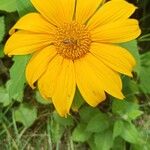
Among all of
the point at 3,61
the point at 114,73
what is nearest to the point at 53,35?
the point at 114,73

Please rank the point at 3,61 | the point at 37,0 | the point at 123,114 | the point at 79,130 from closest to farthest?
1. the point at 37,0
2. the point at 123,114
3. the point at 79,130
4. the point at 3,61

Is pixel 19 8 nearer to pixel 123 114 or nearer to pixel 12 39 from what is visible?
pixel 12 39

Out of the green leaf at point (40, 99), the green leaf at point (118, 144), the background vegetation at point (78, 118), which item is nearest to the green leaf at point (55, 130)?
the background vegetation at point (78, 118)

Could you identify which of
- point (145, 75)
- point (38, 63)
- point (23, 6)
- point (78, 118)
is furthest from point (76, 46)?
point (78, 118)

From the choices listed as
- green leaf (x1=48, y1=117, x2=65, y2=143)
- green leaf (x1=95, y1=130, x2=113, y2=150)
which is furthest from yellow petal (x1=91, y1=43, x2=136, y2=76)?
green leaf (x1=48, y1=117, x2=65, y2=143)

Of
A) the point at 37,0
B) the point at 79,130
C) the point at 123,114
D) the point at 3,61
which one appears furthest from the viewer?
the point at 3,61

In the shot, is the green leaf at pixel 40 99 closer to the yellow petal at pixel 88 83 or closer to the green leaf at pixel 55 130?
the green leaf at pixel 55 130

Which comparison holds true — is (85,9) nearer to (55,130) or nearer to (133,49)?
(133,49)
